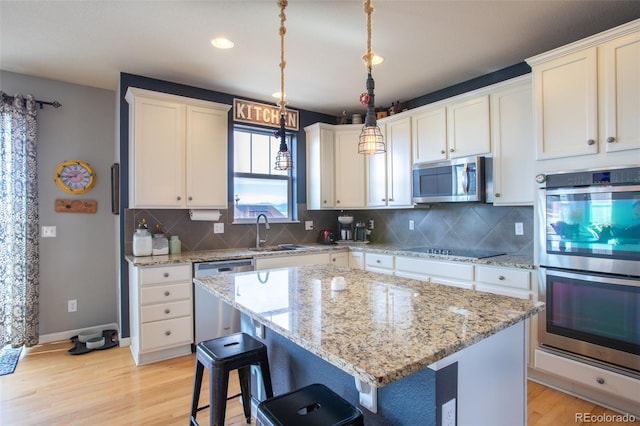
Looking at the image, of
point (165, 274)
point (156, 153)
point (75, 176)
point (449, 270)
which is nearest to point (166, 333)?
point (165, 274)

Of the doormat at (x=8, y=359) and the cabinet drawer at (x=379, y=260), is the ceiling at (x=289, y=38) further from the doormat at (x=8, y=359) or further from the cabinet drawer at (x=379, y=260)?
the doormat at (x=8, y=359)

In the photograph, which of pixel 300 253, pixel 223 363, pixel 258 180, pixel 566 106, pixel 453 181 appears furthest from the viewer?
pixel 258 180

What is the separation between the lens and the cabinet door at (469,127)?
3.02m

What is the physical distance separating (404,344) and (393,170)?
3056 millimetres

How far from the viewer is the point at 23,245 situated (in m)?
3.12

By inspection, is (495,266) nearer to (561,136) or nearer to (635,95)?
(561,136)

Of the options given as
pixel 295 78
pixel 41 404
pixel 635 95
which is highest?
pixel 295 78

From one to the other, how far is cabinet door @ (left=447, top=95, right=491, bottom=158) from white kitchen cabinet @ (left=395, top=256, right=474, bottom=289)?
3.39 ft

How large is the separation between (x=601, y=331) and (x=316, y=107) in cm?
345

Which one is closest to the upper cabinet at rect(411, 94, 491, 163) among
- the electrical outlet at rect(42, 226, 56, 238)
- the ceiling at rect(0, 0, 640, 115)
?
the ceiling at rect(0, 0, 640, 115)

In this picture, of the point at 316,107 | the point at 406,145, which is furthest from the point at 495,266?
the point at 316,107

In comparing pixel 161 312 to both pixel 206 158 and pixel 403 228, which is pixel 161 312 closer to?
pixel 206 158

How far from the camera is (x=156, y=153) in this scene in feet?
10.2

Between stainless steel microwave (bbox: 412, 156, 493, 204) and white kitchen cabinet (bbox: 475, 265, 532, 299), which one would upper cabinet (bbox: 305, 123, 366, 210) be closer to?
stainless steel microwave (bbox: 412, 156, 493, 204)
